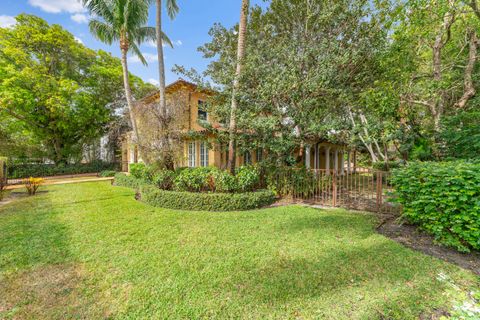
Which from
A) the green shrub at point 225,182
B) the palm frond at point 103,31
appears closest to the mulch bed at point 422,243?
the green shrub at point 225,182

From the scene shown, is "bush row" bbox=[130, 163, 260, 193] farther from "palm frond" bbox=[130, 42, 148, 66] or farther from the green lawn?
"palm frond" bbox=[130, 42, 148, 66]

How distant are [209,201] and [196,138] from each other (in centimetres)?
404

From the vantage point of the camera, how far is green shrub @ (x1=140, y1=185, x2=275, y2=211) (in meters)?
7.55

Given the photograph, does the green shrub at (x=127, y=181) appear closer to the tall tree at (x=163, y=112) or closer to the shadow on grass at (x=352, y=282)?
the tall tree at (x=163, y=112)

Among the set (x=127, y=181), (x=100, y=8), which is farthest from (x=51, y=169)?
(x=100, y=8)

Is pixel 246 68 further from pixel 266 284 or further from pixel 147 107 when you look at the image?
pixel 266 284

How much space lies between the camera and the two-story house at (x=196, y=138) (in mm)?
10514

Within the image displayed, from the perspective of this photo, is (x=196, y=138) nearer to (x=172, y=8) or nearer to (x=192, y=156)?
(x=192, y=156)

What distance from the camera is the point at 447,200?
13.7ft

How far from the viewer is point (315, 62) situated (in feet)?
27.0

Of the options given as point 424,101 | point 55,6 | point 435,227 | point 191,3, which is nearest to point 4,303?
point 435,227

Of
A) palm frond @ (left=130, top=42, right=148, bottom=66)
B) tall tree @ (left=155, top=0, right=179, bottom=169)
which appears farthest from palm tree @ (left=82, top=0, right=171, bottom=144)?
tall tree @ (left=155, top=0, right=179, bottom=169)

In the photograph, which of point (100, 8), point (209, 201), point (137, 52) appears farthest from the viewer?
point (137, 52)

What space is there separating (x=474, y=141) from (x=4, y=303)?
1087cm
